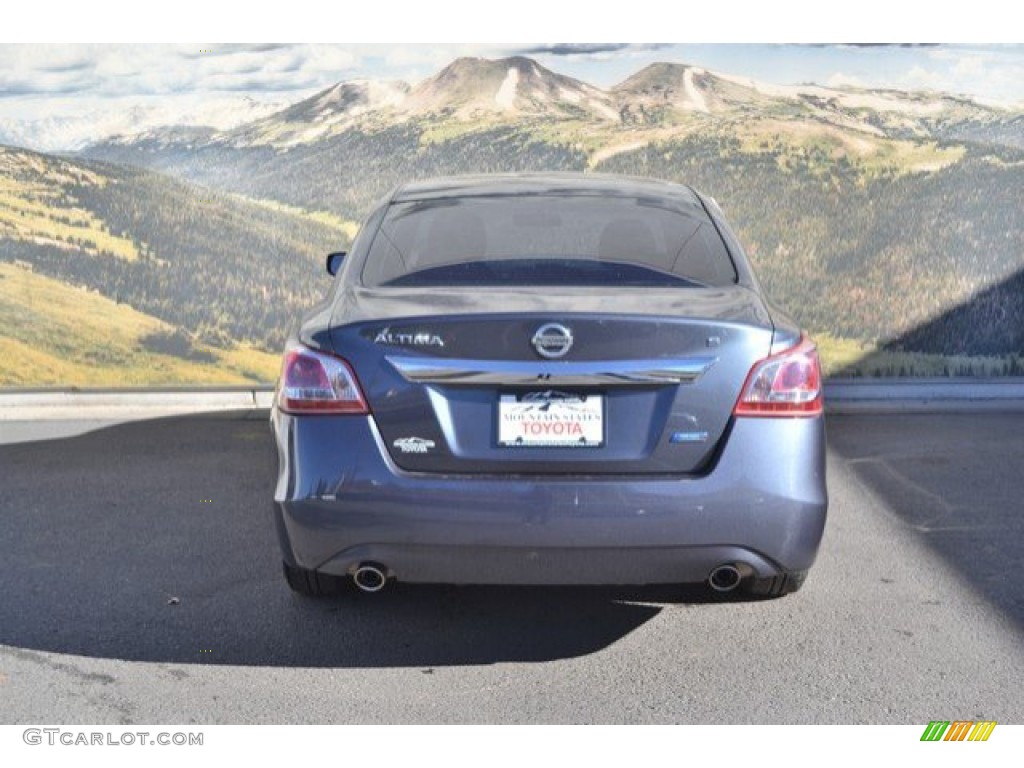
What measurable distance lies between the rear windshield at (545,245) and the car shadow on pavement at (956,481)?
5.54 ft

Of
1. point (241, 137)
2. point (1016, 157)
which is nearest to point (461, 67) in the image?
point (241, 137)

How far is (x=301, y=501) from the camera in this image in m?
4.14

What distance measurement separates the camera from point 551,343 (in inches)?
158

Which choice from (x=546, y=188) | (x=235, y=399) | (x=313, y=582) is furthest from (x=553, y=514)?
(x=235, y=399)

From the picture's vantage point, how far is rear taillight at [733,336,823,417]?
407 centimetres

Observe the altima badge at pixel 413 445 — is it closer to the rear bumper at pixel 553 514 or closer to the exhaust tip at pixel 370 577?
the rear bumper at pixel 553 514

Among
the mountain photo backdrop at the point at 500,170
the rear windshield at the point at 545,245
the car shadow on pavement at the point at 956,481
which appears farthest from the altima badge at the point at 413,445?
the mountain photo backdrop at the point at 500,170

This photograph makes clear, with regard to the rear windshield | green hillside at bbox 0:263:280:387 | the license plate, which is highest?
the rear windshield

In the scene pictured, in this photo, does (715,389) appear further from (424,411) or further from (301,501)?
(301,501)

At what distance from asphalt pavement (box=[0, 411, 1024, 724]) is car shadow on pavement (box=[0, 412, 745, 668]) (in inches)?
0.5

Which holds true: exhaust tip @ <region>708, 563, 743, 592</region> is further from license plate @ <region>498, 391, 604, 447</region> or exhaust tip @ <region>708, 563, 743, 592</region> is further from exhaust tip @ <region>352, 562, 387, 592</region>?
exhaust tip @ <region>352, 562, 387, 592</region>

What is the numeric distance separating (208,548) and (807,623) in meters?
2.48
